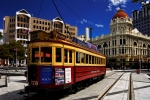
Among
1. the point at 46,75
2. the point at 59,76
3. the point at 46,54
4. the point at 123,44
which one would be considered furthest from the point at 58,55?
the point at 123,44

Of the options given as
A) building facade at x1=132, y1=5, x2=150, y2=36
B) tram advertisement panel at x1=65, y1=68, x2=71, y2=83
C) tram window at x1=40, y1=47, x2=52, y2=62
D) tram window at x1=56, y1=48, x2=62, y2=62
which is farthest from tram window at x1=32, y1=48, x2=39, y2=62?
building facade at x1=132, y1=5, x2=150, y2=36

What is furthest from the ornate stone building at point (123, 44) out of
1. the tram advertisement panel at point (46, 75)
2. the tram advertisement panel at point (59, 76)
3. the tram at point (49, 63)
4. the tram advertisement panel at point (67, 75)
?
the tram advertisement panel at point (46, 75)

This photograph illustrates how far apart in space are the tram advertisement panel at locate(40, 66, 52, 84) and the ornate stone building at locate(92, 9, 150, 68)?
74761mm

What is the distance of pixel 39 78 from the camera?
1030 centimetres

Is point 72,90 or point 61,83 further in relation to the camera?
point 72,90

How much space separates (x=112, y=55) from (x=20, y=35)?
126 ft

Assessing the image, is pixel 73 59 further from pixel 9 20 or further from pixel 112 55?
pixel 9 20

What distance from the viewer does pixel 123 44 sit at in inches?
3351

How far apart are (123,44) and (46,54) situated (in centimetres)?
7720

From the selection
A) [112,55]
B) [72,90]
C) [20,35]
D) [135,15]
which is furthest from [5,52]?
[135,15]

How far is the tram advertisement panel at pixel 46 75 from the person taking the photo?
10281mm

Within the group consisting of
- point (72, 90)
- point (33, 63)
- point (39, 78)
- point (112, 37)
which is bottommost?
point (72, 90)

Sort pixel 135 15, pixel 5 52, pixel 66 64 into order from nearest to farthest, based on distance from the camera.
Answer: pixel 66 64
pixel 5 52
pixel 135 15

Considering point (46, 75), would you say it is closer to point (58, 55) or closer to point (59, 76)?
point (59, 76)
